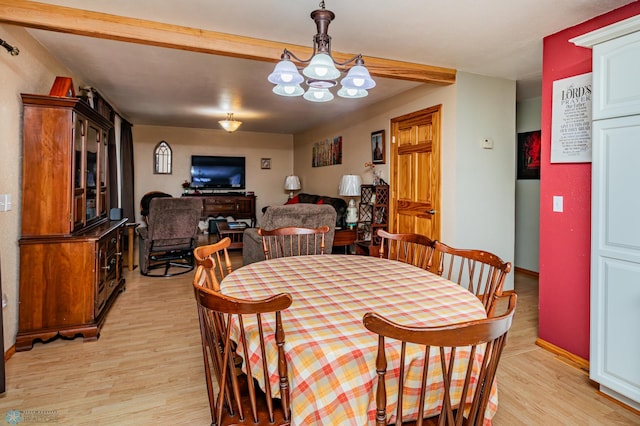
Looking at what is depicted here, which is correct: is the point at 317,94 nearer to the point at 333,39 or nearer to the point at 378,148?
the point at 333,39

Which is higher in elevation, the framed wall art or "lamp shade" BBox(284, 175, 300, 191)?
the framed wall art

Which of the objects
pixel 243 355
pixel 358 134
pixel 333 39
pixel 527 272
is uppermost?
pixel 333 39

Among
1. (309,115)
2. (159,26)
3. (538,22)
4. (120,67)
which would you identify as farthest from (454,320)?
(309,115)

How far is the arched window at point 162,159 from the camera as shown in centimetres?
786

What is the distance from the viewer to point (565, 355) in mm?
2637

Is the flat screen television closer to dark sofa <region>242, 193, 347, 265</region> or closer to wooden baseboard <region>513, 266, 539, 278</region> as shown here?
dark sofa <region>242, 193, 347, 265</region>

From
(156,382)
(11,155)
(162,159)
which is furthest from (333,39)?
(162,159)

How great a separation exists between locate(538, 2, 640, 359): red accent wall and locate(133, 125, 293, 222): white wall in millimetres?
6677

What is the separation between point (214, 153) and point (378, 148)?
459 centimetres

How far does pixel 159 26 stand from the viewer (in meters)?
2.61

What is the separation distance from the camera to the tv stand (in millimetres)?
8031

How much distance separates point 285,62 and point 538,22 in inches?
76.9

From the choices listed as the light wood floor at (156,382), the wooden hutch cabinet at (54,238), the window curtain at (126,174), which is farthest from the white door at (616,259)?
the window curtain at (126,174)

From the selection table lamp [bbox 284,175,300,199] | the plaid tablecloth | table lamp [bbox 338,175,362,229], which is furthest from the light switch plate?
table lamp [bbox 284,175,300,199]
